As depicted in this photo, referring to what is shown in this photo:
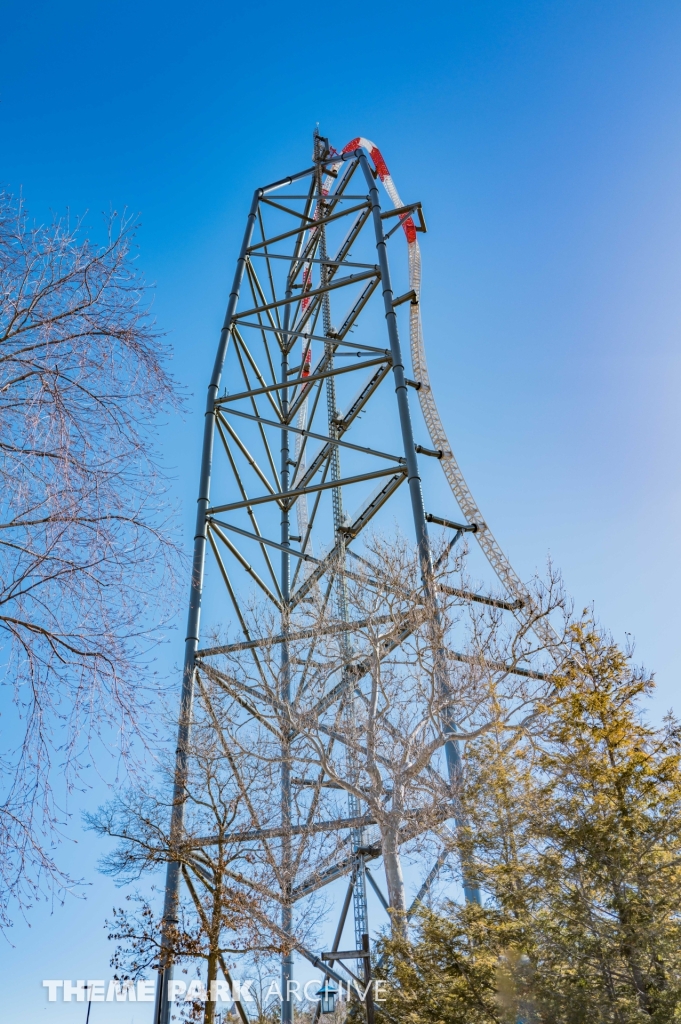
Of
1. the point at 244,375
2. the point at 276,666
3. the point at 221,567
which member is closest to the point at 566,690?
the point at 276,666

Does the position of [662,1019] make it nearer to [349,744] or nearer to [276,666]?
[349,744]

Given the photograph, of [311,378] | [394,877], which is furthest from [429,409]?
[394,877]

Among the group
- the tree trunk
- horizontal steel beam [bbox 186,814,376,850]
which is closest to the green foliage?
the tree trunk

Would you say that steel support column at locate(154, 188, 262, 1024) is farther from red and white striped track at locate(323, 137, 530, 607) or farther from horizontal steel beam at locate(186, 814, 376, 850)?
red and white striped track at locate(323, 137, 530, 607)

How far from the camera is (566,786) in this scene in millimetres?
7199

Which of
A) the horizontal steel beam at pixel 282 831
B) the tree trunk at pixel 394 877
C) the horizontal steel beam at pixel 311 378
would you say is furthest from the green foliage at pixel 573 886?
the horizontal steel beam at pixel 311 378

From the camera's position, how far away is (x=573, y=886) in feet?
22.0

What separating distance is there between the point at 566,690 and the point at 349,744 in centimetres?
294

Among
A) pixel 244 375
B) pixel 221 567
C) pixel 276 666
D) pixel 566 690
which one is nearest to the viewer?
pixel 566 690

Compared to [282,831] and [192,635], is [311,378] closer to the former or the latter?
[192,635]

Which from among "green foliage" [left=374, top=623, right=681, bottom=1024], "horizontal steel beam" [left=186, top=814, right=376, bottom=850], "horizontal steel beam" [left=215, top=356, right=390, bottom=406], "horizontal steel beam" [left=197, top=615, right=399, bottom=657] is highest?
"horizontal steel beam" [left=215, top=356, right=390, bottom=406]

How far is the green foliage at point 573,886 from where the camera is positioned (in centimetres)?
615

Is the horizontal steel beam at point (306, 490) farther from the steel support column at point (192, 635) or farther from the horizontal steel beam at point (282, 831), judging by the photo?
the horizontal steel beam at point (282, 831)

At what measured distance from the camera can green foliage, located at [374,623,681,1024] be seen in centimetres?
615
